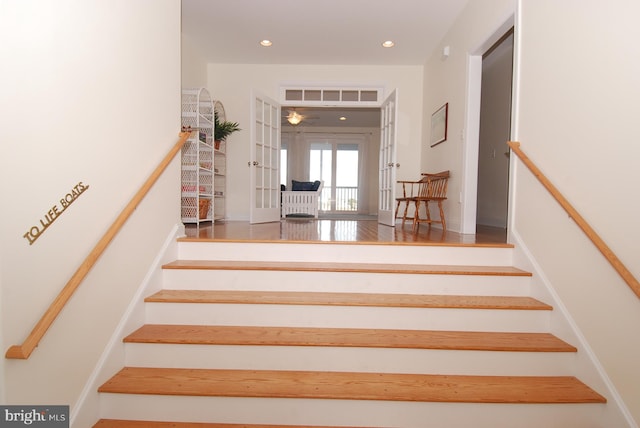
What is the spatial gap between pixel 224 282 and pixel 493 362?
1716mm

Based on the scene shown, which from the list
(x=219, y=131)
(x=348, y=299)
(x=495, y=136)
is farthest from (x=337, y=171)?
(x=348, y=299)

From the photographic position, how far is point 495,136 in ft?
20.1

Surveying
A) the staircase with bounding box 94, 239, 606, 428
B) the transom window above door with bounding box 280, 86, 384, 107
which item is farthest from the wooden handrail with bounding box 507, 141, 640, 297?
the transom window above door with bounding box 280, 86, 384, 107

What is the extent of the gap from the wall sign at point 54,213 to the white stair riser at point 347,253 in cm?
117

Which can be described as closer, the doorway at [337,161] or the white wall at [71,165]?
the white wall at [71,165]

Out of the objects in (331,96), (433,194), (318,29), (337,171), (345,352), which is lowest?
(345,352)

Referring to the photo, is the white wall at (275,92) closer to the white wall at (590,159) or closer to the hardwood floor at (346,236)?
the hardwood floor at (346,236)

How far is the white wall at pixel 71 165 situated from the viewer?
1.27m

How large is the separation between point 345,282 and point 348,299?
0.67 feet

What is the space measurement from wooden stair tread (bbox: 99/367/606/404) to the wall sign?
0.85 meters

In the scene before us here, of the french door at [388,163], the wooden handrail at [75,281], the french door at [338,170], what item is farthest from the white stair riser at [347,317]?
the french door at [338,170]

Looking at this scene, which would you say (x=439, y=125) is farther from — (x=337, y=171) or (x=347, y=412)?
(x=337, y=171)

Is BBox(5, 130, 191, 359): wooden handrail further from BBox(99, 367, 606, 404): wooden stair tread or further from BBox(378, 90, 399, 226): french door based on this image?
BBox(378, 90, 399, 226): french door

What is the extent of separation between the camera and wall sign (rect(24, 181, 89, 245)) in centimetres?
135
